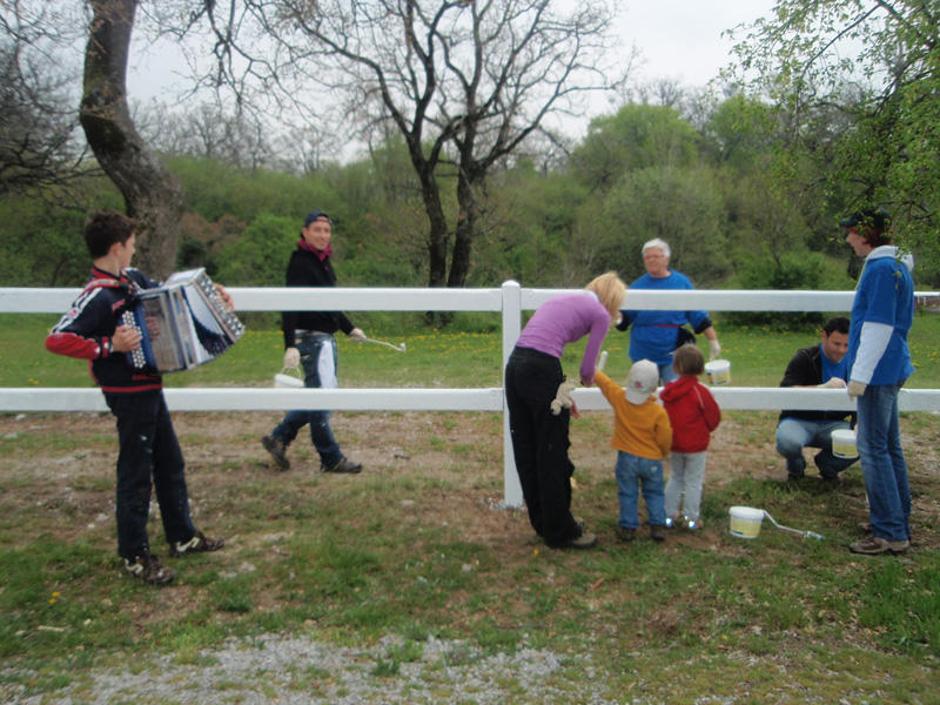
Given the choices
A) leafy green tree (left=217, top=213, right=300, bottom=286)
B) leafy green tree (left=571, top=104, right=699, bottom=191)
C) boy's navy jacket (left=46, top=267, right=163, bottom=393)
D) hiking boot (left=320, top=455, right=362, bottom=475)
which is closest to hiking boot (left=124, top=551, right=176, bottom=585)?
boy's navy jacket (left=46, top=267, right=163, bottom=393)

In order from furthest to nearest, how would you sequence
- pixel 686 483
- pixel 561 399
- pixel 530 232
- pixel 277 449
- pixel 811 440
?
pixel 530 232
pixel 277 449
pixel 811 440
pixel 686 483
pixel 561 399

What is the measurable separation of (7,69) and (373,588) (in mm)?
11279

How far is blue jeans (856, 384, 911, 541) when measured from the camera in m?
4.30

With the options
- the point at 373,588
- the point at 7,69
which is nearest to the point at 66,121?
the point at 7,69

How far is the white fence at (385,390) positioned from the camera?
4902mm

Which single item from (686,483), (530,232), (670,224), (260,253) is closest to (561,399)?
(686,483)

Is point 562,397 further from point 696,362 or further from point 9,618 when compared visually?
point 9,618

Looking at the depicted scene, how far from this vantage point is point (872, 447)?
171 inches

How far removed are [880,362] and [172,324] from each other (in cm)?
373

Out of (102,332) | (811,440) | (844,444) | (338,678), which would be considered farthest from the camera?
(811,440)

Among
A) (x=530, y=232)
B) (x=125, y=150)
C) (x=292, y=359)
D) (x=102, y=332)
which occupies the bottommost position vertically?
(x=292, y=359)

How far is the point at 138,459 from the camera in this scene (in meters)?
4.01

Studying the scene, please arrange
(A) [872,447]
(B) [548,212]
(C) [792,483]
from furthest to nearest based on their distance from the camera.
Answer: (B) [548,212]
(C) [792,483]
(A) [872,447]

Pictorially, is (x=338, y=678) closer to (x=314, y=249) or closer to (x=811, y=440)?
(x=314, y=249)
